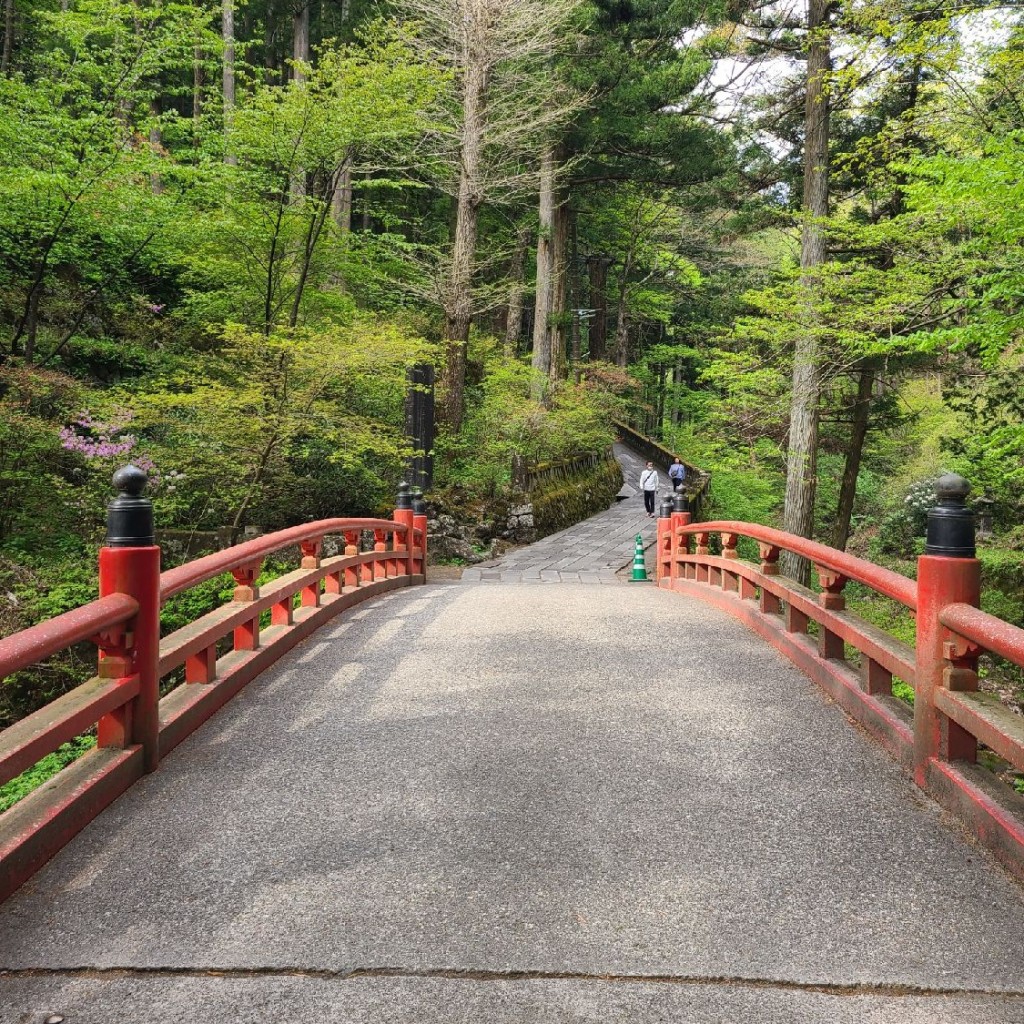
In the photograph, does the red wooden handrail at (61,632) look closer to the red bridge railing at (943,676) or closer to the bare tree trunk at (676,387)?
the red bridge railing at (943,676)

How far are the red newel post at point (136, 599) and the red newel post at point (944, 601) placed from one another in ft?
10.5

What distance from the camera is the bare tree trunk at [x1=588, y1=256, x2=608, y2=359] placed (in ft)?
102

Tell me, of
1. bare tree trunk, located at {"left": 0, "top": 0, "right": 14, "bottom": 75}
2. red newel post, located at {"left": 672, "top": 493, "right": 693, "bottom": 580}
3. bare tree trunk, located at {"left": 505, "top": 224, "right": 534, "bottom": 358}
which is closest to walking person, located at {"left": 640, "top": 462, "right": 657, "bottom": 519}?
bare tree trunk, located at {"left": 505, "top": 224, "right": 534, "bottom": 358}

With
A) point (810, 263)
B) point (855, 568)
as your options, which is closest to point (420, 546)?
point (810, 263)

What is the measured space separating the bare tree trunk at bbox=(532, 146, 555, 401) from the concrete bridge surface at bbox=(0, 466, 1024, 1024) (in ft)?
49.6

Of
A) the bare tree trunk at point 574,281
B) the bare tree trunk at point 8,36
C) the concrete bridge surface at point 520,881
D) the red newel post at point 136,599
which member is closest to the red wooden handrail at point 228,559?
the red newel post at point 136,599

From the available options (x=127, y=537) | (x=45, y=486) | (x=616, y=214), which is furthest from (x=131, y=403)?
(x=616, y=214)

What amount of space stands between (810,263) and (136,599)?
11.2m

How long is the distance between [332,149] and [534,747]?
10910mm

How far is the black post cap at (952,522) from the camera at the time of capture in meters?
3.21

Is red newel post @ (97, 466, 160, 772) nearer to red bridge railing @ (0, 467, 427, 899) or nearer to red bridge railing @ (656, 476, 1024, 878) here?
red bridge railing @ (0, 467, 427, 899)

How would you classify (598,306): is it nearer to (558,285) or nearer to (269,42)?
(558,285)

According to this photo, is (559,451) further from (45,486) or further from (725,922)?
(725,922)

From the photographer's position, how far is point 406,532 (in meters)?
11.3
